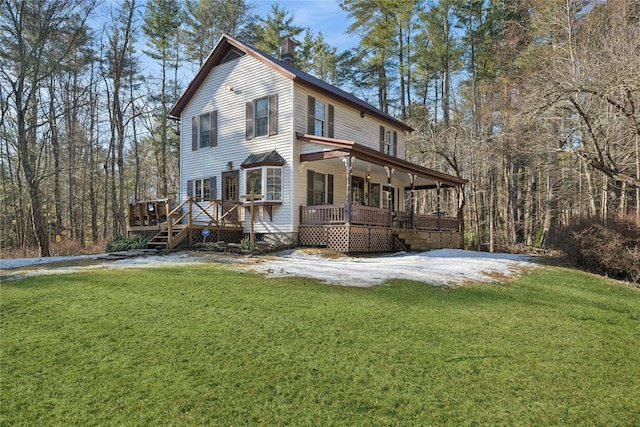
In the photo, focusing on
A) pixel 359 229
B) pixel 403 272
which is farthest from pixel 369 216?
pixel 403 272

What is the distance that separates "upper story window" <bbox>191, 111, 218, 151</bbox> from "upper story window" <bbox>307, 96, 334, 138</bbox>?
4410 millimetres

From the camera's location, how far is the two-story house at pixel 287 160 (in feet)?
47.1

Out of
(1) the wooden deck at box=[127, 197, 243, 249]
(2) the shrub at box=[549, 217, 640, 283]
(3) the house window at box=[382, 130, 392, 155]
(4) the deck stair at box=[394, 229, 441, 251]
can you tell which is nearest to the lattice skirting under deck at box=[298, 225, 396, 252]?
(4) the deck stair at box=[394, 229, 441, 251]

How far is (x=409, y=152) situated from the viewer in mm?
24641

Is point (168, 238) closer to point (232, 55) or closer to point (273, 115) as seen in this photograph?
point (273, 115)

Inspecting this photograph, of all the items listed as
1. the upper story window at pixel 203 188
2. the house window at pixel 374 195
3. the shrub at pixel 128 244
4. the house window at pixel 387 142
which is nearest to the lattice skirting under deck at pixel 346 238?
the house window at pixel 374 195

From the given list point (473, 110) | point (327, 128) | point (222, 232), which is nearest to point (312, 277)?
point (222, 232)

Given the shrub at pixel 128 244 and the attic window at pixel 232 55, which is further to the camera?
the attic window at pixel 232 55

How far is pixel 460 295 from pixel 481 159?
685 inches

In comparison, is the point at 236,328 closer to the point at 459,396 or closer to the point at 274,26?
the point at 459,396

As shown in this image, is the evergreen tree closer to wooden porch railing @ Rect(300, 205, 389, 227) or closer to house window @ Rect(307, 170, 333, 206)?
house window @ Rect(307, 170, 333, 206)

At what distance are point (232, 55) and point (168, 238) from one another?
332 inches

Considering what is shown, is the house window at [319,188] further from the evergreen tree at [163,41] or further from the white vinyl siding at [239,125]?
the evergreen tree at [163,41]

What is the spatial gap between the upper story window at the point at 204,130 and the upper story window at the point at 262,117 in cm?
210
